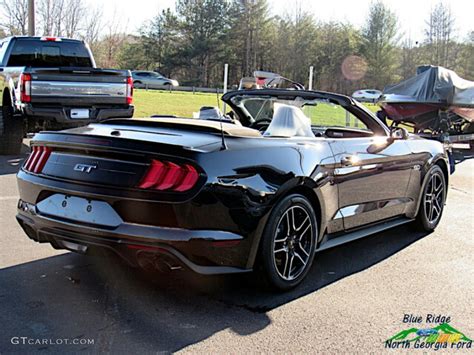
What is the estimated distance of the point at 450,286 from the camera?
4227 mm

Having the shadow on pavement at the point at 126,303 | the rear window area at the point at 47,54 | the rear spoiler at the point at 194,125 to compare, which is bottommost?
the shadow on pavement at the point at 126,303

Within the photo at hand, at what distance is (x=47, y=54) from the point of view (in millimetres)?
10859

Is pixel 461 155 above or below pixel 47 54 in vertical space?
below

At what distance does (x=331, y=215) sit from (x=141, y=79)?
41731 mm

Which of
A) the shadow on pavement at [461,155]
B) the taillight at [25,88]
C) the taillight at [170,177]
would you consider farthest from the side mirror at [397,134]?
the shadow on pavement at [461,155]

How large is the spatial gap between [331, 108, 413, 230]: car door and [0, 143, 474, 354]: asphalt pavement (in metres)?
0.44

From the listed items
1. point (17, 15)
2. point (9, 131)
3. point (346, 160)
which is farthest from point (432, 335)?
point (17, 15)

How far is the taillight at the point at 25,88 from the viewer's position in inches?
344

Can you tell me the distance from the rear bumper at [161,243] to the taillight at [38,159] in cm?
49

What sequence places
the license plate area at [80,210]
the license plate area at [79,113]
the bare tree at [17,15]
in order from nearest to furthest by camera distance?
the license plate area at [80,210] → the license plate area at [79,113] → the bare tree at [17,15]

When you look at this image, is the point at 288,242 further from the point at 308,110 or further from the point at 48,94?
the point at 48,94

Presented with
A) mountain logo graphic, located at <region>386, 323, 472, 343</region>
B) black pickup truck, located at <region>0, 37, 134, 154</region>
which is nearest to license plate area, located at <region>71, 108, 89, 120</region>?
black pickup truck, located at <region>0, 37, 134, 154</region>

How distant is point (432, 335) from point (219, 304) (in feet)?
4.50

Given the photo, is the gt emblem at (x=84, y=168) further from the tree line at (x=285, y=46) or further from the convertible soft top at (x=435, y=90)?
the tree line at (x=285, y=46)
